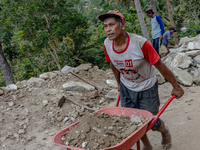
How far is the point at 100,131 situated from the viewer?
1.80 m

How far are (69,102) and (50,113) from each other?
1.85 ft

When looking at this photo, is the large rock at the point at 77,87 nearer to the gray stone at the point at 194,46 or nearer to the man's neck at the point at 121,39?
the man's neck at the point at 121,39

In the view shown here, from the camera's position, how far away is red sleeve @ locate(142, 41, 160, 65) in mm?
1889

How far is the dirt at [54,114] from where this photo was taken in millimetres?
3246

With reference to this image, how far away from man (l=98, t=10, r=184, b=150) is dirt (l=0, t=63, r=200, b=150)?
984 millimetres

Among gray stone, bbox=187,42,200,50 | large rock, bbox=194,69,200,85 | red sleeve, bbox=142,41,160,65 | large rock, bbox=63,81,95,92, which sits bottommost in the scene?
large rock, bbox=194,69,200,85

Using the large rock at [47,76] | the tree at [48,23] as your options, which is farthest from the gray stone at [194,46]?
the large rock at [47,76]

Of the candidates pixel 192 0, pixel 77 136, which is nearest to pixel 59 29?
pixel 77 136

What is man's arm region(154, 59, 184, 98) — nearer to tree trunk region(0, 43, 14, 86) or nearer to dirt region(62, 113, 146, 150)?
dirt region(62, 113, 146, 150)

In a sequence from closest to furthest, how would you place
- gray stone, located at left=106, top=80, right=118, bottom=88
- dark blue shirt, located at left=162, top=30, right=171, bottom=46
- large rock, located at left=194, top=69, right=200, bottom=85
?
large rock, located at left=194, top=69, right=200, bottom=85 → gray stone, located at left=106, top=80, right=118, bottom=88 → dark blue shirt, located at left=162, top=30, right=171, bottom=46

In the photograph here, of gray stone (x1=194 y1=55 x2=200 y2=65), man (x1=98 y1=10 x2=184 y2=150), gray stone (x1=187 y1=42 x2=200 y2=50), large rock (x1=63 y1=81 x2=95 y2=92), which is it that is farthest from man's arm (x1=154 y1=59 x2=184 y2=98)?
gray stone (x1=187 y1=42 x2=200 y2=50)

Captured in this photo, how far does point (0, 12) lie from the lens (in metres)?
6.48

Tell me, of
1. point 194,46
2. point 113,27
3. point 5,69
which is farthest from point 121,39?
point 194,46

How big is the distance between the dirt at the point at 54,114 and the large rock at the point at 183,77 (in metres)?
0.19
